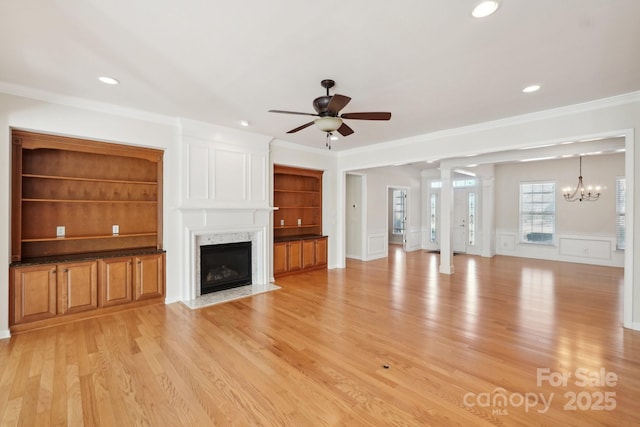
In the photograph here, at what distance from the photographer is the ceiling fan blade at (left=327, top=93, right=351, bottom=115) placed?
9.00 feet

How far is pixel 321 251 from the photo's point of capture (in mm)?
6902

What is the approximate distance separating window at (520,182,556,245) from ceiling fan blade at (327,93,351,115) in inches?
310

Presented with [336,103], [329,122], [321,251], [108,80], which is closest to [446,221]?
[321,251]

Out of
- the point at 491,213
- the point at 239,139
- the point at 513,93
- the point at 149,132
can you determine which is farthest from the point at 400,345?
the point at 491,213

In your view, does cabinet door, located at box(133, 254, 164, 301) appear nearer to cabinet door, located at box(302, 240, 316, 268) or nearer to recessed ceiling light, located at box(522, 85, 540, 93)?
cabinet door, located at box(302, 240, 316, 268)

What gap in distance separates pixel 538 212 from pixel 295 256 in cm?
702

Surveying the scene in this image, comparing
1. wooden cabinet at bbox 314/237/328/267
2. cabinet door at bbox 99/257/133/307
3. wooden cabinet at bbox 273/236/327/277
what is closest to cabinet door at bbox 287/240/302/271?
wooden cabinet at bbox 273/236/327/277

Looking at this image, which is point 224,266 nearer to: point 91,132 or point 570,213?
point 91,132

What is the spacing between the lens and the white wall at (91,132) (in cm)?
330

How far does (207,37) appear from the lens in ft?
7.63

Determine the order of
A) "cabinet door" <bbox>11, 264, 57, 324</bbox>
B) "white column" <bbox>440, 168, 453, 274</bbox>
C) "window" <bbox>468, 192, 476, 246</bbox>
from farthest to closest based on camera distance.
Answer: "window" <bbox>468, 192, 476, 246</bbox>, "white column" <bbox>440, 168, 453, 274</bbox>, "cabinet door" <bbox>11, 264, 57, 324</bbox>

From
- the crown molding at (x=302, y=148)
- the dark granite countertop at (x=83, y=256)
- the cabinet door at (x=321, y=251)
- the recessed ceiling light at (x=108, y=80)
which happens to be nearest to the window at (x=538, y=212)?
the crown molding at (x=302, y=148)

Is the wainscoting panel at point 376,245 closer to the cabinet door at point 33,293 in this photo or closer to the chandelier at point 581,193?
the chandelier at point 581,193

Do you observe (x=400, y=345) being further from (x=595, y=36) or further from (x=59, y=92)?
(x=59, y=92)
